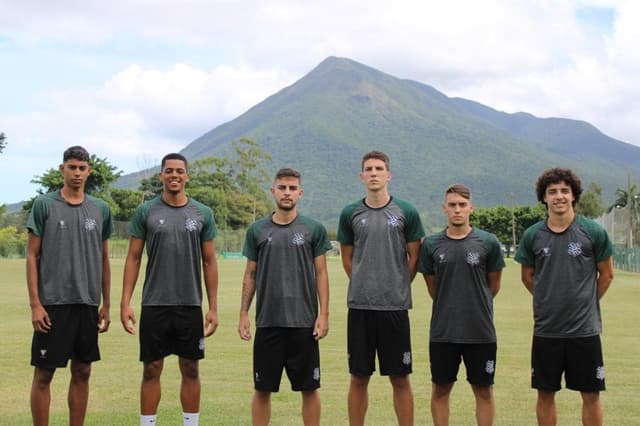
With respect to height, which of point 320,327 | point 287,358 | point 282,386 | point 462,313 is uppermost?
point 462,313

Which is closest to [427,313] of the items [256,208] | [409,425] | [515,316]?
[515,316]

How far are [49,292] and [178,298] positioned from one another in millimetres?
1025

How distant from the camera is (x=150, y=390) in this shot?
23.6 feet

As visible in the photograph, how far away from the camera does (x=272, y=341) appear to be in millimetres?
7172

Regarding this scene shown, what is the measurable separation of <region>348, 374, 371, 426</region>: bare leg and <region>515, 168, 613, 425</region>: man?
4.49ft

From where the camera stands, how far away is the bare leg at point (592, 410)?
22.6 feet

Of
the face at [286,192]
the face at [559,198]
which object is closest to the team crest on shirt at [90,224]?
the face at [286,192]

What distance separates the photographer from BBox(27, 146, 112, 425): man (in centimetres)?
707

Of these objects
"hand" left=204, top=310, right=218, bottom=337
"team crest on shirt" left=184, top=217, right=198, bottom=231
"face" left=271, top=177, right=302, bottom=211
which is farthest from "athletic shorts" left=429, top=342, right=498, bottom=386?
"team crest on shirt" left=184, top=217, right=198, bottom=231

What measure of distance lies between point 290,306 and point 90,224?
5.81 ft

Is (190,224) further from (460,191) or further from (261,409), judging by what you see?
(460,191)

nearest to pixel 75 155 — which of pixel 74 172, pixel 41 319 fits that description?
pixel 74 172

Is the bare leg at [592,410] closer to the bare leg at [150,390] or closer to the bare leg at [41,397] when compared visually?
the bare leg at [150,390]

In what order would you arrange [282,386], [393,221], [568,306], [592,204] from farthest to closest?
[592,204] → [282,386] → [393,221] → [568,306]
